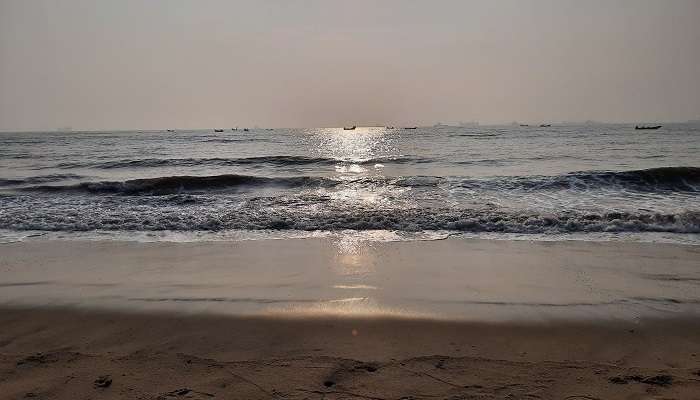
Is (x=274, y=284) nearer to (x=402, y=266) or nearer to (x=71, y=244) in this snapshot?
(x=402, y=266)

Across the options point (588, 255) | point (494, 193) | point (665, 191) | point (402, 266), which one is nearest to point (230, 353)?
point (402, 266)

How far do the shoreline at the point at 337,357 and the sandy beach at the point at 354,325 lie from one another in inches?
0.7

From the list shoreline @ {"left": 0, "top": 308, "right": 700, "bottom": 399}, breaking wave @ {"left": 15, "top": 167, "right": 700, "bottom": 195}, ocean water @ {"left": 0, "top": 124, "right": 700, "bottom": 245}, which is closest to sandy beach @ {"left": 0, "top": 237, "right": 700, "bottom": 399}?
shoreline @ {"left": 0, "top": 308, "right": 700, "bottom": 399}

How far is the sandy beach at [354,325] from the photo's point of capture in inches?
138

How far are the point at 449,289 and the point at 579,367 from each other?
7.47ft

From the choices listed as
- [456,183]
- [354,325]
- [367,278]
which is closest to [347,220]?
[367,278]

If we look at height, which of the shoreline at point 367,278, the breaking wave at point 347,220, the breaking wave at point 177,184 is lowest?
the shoreline at point 367,278

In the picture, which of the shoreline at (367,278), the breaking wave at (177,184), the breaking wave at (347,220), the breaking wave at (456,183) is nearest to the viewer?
the shoreline at (367,278)

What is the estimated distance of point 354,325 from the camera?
4.70 m

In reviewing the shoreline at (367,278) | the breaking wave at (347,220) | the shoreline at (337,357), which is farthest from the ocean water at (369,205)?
the shoreline at (337,357)

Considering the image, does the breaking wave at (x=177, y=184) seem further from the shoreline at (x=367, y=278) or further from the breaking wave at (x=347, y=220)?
the shoreline at (x=367, y=278)

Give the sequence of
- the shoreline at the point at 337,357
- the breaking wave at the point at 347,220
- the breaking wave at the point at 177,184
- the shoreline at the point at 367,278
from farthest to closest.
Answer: the breaking wave at the point at 177,184 < the breaking wave at the point at 347,220 < the shoreline at the point at 367,278 < the shoreline at the point at 337,357

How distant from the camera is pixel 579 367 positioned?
375cm

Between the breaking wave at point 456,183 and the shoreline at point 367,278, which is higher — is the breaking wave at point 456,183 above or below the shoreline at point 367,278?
above
